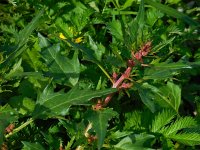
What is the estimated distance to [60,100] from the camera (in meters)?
1.44

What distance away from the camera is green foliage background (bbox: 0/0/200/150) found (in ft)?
4.79

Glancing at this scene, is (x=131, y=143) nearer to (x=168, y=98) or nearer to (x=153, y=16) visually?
(x=168, y=98)

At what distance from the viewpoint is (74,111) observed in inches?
74.8

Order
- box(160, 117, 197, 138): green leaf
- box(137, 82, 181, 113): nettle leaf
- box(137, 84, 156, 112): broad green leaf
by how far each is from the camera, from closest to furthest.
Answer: box(137, 84, 156, 112): broad green leaf
box(160, 117, 197, 138): green leaf
box(137, 82, 181, 113): nettle leaf

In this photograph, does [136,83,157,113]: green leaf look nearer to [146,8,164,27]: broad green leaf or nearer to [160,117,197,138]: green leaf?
[160,117,197,138]: green leaf

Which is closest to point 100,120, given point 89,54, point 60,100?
point 60,100

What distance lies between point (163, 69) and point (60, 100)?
1.19 feet

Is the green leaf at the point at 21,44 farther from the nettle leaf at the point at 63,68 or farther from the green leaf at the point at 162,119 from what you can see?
the green leaf at the point at 162,119

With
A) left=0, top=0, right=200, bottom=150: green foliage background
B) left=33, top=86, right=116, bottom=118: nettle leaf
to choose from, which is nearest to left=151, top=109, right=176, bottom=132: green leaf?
left=0, top=0, right=200, bottom=150: green foliage background

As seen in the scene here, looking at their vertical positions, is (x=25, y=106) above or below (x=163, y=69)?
below

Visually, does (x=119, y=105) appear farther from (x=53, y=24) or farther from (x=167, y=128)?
(x=53, y=24)

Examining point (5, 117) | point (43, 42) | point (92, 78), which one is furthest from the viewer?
point (92, 78)

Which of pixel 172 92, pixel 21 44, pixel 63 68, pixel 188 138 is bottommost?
pixel 188 138

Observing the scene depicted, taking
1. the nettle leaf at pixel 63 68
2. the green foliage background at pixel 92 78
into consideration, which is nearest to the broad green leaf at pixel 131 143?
the green foliage background at pixel 92 78
